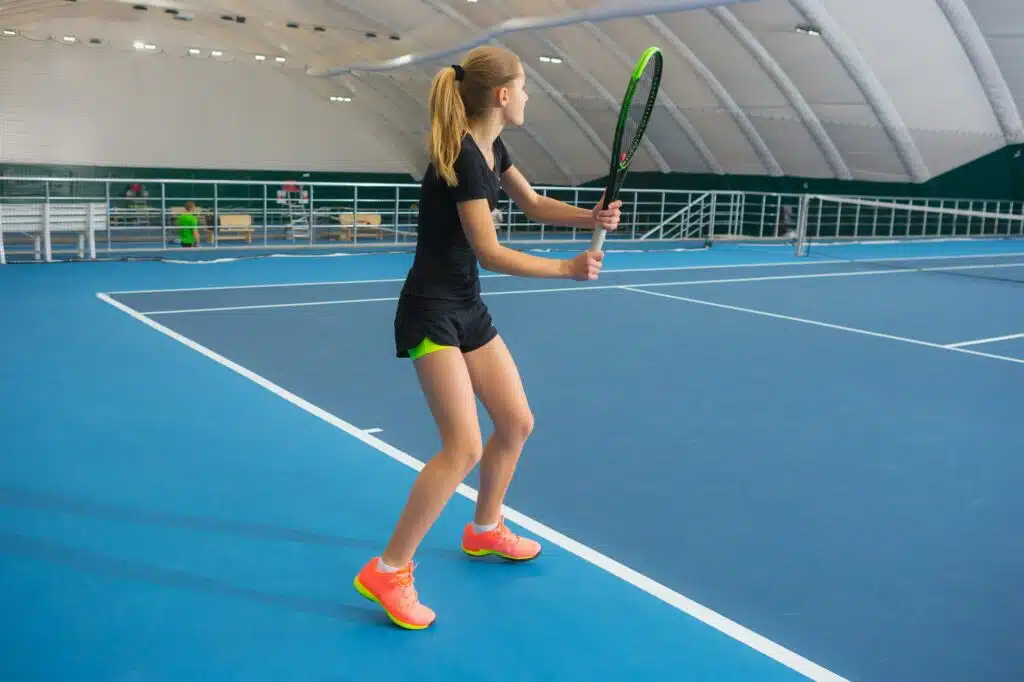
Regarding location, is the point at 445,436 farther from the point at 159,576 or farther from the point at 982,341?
the point at 982,341

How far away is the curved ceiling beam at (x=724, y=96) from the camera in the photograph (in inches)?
1000

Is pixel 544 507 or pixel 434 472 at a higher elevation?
pixel 434 472

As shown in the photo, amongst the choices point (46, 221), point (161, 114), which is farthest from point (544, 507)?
point (161, 114)

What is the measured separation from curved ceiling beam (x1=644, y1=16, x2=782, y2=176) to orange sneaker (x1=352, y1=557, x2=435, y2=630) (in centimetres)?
2397

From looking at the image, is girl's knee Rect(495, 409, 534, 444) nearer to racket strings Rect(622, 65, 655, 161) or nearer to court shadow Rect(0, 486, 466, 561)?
court shadow Rect(0, 486, 466, 561)

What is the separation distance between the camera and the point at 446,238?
2992 millimetres

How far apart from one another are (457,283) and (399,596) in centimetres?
100

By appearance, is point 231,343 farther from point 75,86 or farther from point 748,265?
point 75,86

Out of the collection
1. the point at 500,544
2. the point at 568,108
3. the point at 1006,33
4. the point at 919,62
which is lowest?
Answer: the point at 500,544

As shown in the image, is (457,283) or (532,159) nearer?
(457,283)

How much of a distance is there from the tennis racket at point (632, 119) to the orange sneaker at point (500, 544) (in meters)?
1.18

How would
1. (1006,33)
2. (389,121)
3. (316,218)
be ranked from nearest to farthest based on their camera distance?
1. (1006,33)
2. (316,218)
3. (389,121)

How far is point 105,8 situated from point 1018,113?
82.4 ft

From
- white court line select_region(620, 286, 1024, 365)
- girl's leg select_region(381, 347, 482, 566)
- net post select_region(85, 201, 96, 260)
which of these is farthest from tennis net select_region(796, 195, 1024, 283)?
girl's leg select_region(381, 347, 482, 566)
